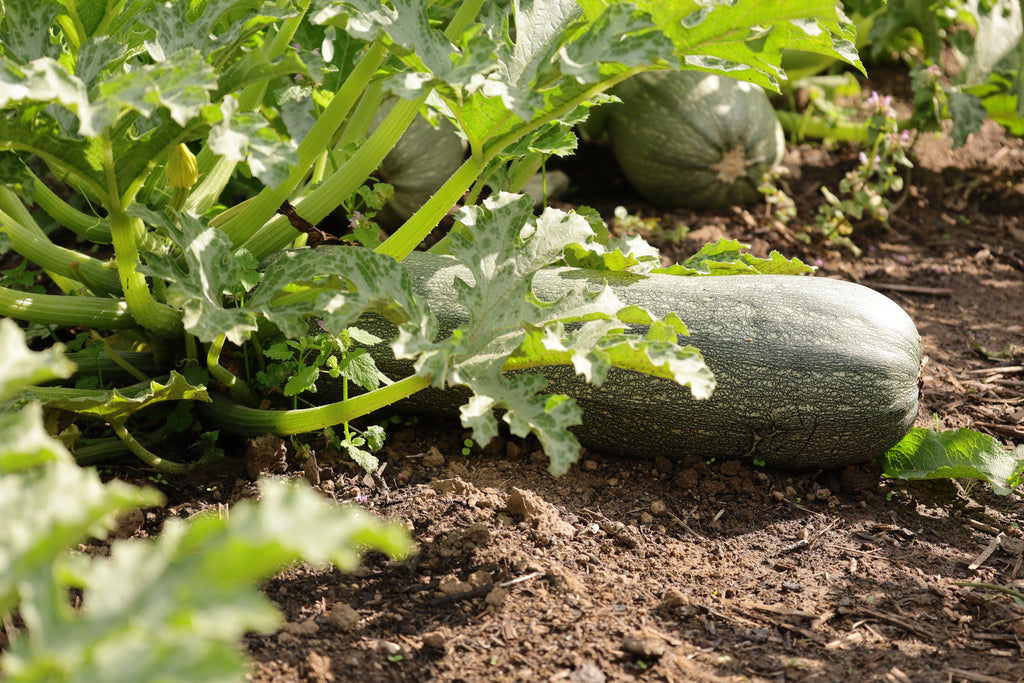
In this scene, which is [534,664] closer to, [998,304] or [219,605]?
[219,605]

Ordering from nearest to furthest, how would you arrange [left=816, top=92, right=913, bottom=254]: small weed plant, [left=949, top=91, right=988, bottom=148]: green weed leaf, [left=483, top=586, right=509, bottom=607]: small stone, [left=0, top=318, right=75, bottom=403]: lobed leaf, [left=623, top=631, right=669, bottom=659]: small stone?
[left=0, top=318, right=75, bottom=403]: lobed leaf
[left=623, top=631, right=669, bottom=659]: small stone
[left=483, top=586, right=509, bottom=607]: small stone
[left=816, top=92, right=913, bottom=254]: small weed plant
[left=949, top=91, right=988, bottom=148]: green weed leaf

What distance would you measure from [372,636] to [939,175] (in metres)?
3.85

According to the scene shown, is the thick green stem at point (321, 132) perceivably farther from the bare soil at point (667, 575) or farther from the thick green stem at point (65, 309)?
the bare soil at point (667, 575)

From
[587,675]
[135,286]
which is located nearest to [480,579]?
[587,675]

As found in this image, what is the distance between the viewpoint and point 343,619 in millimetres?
1862

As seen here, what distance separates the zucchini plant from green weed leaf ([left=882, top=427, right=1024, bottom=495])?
991 millimetres

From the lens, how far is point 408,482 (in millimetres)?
2430

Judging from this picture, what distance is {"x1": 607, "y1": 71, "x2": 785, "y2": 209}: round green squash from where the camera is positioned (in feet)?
13.2

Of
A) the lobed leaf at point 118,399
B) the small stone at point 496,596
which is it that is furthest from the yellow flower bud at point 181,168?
the small stone at point 496,596

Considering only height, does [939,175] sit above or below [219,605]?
below

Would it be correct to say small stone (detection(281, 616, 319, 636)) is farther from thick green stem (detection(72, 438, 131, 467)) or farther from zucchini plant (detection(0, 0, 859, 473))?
thick green stem (detection(72, 438, 131, 467))

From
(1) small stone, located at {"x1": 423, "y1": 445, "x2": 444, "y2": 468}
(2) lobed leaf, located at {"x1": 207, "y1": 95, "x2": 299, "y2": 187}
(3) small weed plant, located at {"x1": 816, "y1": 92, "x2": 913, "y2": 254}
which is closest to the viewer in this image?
(2) lobed leaf, located at {"x1": 207, "y1": 95, "x2": 299, "y2": 187}

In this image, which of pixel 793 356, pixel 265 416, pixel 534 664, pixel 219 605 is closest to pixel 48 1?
pixel 265 416

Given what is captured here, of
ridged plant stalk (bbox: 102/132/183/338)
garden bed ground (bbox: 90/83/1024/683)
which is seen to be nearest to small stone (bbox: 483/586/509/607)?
garden bed ground (bbox: 90/83/1024/683)
